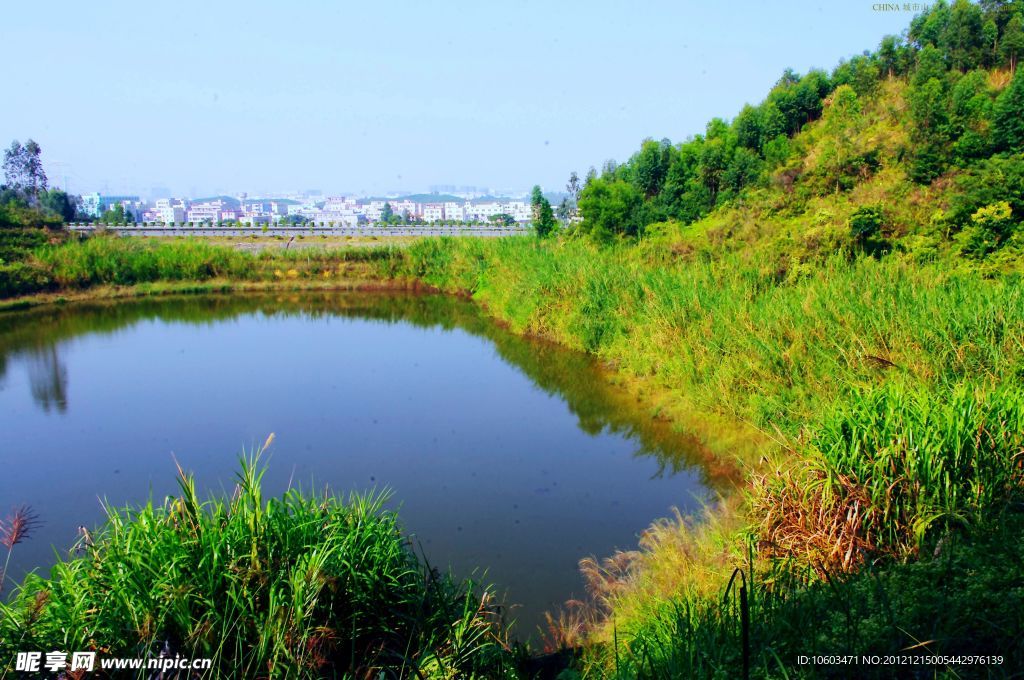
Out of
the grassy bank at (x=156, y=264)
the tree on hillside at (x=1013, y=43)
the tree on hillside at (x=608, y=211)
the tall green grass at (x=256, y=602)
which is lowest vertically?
the tall green grass at (x=256, y=602)

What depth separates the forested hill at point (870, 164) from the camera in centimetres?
954

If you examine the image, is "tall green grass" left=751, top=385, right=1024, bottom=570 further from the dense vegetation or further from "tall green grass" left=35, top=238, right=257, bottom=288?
"tall green grass" left=35, top=238, right=257, bottom=288

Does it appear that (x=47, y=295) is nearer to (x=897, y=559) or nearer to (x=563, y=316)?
(x=563, y=316)

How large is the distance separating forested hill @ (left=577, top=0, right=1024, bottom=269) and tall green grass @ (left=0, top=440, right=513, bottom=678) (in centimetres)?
761

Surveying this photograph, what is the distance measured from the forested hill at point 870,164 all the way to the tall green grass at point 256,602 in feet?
25.0

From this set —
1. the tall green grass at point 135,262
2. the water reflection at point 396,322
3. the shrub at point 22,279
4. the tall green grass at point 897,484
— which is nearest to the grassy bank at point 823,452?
the tall green grass at point 897,484

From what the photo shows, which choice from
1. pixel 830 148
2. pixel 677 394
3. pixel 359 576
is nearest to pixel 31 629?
pixel 359 576

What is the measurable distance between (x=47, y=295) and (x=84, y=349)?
18.5 ft

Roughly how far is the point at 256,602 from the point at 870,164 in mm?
12541

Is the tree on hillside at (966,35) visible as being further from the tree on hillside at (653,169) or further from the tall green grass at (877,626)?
the tall green grass at (877,626)

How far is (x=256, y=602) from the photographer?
3109 mm

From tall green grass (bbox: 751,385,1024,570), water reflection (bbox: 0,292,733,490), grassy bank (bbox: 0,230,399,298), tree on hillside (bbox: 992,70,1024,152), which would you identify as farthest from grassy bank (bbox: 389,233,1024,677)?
grassy bank (bbox: 0,230,399,298)

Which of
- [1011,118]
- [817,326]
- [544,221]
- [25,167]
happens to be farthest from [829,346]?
[25,167]

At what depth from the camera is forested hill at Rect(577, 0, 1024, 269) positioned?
9.54m
